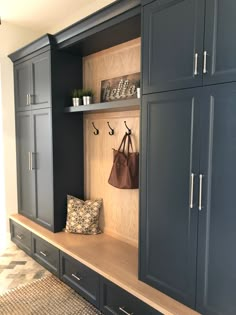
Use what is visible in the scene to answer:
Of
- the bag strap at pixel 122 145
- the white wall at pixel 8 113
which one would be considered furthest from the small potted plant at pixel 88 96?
the white wall at pixel 8 113

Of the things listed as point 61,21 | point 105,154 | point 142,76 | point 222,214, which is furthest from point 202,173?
point 61,21

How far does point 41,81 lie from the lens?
2922mm

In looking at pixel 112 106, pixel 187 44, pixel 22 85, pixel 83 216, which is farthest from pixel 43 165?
pixel 187 44

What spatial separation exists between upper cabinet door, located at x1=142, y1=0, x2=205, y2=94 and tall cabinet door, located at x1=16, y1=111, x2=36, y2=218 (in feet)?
6.09

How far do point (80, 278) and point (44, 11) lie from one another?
2.77 meters

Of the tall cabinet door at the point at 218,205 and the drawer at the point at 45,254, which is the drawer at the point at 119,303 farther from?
the drawer at the point at 45,254

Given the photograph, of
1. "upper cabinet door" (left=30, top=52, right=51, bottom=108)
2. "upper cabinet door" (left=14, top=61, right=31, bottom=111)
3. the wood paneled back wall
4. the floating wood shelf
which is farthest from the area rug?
"upper cabinet door" (left=14, top=61, right=31, bottom=111)

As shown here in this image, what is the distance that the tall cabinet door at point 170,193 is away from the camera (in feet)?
5.24

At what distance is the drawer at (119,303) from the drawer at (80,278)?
91mm

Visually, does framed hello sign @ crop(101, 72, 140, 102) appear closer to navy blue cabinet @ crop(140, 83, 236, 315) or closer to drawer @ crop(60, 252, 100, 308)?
navy blue cabinet @ crop(140, 83, 236, 315)

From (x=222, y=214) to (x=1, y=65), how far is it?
10.0ft

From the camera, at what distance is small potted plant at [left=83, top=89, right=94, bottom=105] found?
2.66 meters

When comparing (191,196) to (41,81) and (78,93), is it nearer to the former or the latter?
(78,93)

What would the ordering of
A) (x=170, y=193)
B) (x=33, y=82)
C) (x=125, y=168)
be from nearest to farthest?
(x=170, y=193) → (x=125, y=168) → (x=33, y=82)
